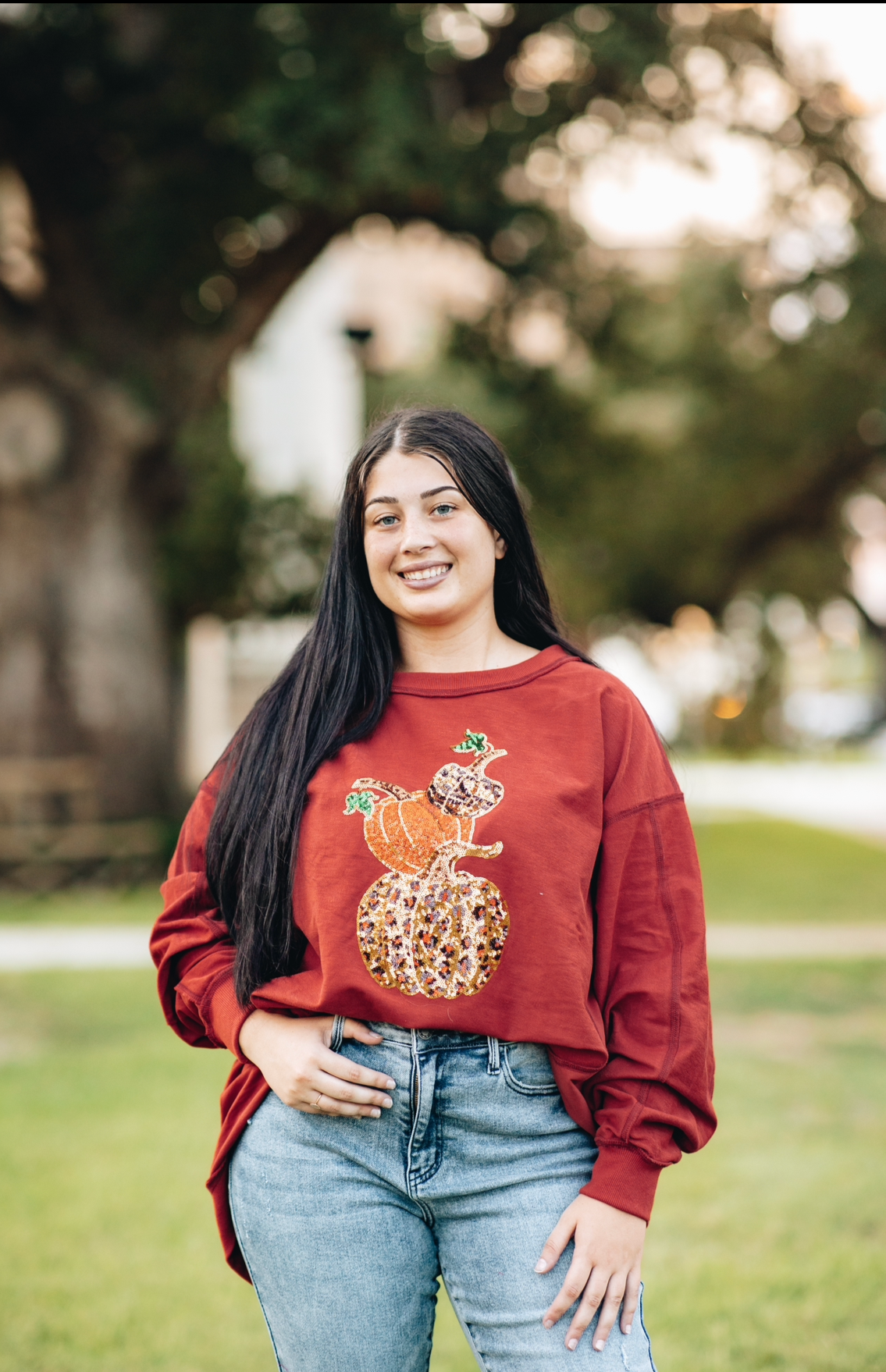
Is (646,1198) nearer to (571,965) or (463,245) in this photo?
(571,965)

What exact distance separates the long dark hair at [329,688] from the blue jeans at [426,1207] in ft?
0.77

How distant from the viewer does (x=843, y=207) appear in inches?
447

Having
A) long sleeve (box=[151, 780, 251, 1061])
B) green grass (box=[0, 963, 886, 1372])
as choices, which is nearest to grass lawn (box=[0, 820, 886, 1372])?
green grass (box=[0, 963, 886, 1372])

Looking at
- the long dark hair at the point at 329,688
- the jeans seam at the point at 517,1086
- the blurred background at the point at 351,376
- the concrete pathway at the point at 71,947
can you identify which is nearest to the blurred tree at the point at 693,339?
the blurred background at the point at 351,376

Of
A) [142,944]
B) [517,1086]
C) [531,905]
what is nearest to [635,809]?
[531,905]

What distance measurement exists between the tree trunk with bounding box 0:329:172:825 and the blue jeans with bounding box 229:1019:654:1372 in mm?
9483

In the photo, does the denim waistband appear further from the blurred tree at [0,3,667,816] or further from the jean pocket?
the blurred tree at [0,3,667,816]

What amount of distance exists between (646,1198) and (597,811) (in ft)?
1.68

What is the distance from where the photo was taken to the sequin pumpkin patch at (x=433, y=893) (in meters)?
1.75

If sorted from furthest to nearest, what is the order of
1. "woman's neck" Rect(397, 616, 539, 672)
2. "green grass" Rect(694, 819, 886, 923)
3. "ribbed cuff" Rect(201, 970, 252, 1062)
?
"green grass" Rect(694, 819, 886, 923)
"woman's neck" Rect(397, 616, 539, 672)
"ribbed cuff" Rect(201, 970, 252, 1062)

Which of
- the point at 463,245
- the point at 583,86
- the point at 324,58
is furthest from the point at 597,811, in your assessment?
the point at 463,245

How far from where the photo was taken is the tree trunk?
35.6 ft

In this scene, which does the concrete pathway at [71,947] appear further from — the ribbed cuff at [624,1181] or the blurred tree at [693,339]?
the ribbed cuff at [624,1181]

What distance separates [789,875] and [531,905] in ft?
35.7
